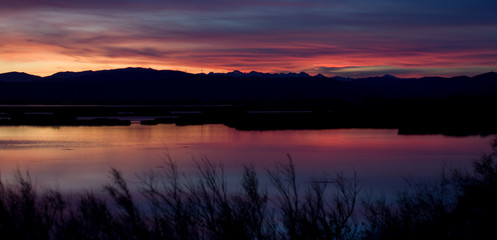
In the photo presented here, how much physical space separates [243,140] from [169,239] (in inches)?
974

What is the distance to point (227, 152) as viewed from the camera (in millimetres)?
28750

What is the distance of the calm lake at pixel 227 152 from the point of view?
21.6 metres

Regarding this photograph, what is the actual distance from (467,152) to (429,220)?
63.8 ft

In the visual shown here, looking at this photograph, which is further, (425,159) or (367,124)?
(367,124)

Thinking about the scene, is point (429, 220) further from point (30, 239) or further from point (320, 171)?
point (320, 171)

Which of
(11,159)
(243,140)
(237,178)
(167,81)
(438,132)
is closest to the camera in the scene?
(237,178)

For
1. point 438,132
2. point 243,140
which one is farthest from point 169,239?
point 438,132

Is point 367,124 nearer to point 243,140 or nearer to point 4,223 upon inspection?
point 243,140

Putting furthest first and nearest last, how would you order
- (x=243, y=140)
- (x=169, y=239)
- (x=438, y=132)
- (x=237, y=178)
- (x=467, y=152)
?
(x=438, y=132) → (x=243, y=140) → (x=467, y=152) → (x=237, y=178) → (x=169, y=239)

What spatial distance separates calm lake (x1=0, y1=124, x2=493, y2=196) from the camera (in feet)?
70.9

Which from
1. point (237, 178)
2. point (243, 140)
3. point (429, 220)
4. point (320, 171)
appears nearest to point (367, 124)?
point (243, 140)

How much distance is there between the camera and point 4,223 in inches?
395

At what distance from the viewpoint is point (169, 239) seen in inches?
387

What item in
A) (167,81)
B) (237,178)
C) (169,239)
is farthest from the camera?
(167,81)
